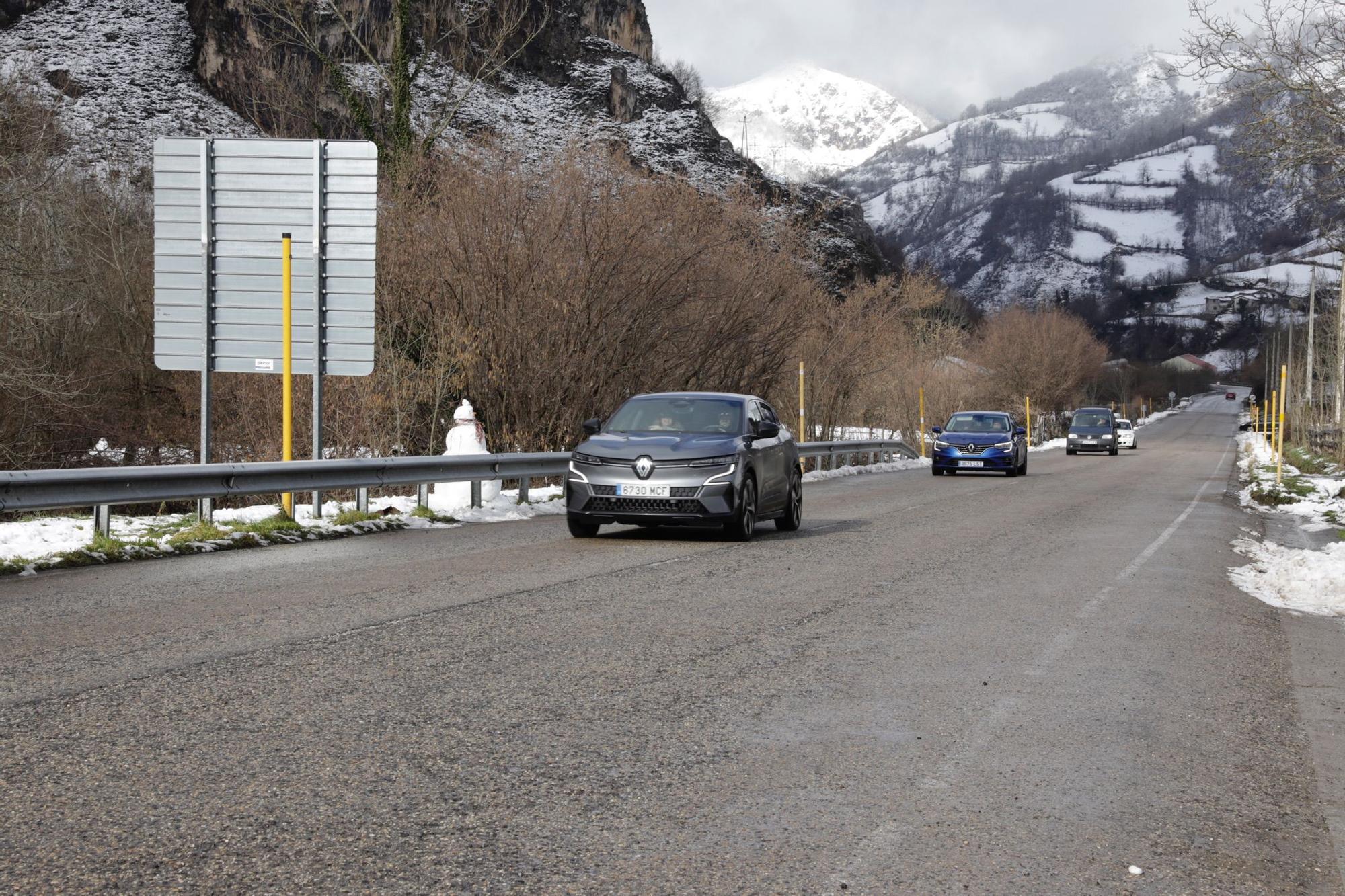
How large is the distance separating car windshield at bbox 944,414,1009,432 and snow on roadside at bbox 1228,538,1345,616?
18.3 metres

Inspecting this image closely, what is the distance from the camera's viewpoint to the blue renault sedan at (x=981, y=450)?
31.1 metres

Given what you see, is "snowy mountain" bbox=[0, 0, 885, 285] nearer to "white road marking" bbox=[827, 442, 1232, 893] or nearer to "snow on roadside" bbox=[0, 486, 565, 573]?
"snow on roadside" bbox=[0, 486, 565, 573]

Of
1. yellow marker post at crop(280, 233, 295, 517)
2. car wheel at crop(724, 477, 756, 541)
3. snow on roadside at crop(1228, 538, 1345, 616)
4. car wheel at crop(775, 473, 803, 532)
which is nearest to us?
snow on roadside at crop(1228, 538, 1345, 616)

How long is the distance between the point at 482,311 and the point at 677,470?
10.6 metres

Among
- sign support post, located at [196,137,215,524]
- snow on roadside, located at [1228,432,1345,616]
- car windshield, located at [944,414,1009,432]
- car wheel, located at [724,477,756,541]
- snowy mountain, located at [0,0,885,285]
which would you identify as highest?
snowy mountain, located at [0,0,885,285]

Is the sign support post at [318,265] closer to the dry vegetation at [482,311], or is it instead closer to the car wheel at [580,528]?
the car wheel at [580,528]

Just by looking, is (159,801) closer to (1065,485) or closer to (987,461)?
(1065,485)

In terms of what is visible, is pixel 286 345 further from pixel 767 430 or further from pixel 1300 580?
pixel 1300 580

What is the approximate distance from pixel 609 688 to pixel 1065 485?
2292cm

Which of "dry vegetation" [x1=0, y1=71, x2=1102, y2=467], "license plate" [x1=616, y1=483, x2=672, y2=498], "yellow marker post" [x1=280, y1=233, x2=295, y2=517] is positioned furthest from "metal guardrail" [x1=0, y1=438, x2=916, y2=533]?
"dry vegetation" [x1=0, y1=71, x2=1102, y2=467]

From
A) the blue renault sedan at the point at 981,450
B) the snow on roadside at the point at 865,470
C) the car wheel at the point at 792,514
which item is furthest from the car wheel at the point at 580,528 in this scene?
the blue renault sedan at the point at 981,450

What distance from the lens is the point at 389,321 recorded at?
76.3 feet

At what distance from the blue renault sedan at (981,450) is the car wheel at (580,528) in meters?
18.5

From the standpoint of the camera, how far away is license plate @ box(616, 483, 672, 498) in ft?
44.3
